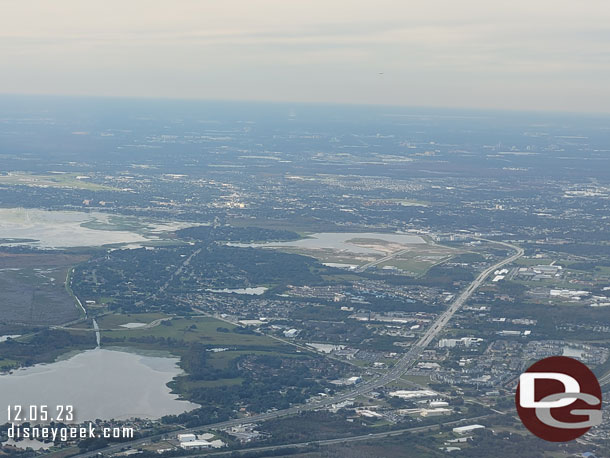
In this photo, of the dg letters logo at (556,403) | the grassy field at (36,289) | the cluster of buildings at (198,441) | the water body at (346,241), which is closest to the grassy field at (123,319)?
the grassy field at (36,289)

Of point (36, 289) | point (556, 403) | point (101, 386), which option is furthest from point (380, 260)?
point (556, 403)

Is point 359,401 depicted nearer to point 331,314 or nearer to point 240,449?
point 240,449

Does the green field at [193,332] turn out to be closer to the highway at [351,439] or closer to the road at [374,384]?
the road at [374,384]

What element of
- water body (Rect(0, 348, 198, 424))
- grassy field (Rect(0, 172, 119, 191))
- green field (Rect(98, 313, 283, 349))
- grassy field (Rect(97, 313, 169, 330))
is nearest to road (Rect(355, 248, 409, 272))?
green field (Rect(98, 313, 283, 349))

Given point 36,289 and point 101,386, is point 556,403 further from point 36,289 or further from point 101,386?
point 36,289

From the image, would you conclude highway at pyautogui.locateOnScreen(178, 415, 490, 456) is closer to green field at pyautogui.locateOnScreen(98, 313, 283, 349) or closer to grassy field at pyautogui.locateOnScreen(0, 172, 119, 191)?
green field at pyautogui.locateOnScreen(98, 313, 283, 349)

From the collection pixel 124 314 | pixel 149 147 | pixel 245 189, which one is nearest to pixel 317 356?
pixel 124 314
